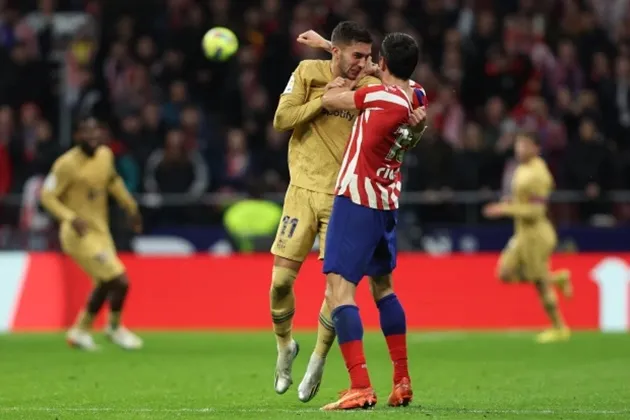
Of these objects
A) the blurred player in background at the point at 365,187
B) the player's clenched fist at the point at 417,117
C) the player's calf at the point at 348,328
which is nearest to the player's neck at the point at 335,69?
the blurred player in background at the point at 365,187

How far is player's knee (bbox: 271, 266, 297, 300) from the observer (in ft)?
33.1

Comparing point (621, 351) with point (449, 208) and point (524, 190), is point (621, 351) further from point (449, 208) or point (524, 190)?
point (449, 208)

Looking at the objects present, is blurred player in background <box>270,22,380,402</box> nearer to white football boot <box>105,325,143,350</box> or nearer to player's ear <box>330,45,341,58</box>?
player's ear <box>330,45,341,58</box>

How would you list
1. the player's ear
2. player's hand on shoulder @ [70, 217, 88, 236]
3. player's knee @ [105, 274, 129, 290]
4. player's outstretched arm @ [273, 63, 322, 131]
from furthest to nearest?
player's knee @ [105, 274, 129, 290] → player's hand on shoulder @ [70, 217, 88, 236] → player's outstretched arm @ [273, 63, 322, 131] → the player's ear

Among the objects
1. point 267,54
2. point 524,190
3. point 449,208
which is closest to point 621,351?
point 524,190

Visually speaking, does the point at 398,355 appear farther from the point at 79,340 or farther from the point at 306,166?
the point at 79,340

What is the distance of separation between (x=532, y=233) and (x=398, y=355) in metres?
9.40

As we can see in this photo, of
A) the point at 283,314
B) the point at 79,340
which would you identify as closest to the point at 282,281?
the point at 283,314

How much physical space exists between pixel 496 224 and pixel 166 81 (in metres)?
6.10

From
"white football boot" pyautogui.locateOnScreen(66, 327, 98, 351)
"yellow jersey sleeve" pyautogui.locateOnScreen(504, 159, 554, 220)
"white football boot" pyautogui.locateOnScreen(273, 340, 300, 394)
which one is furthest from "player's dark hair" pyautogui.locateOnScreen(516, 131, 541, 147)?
"white football boot" pyautogui.locateOnScreen(273, 340, 300, 394)

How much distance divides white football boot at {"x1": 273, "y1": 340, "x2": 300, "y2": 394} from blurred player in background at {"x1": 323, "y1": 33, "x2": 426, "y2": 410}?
100 centimetres

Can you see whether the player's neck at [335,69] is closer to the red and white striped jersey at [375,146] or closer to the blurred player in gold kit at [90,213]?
the red and white striped jersey at [375,146]

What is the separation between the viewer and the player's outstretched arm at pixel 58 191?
16203mm

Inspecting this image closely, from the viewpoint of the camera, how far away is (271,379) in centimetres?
1214
